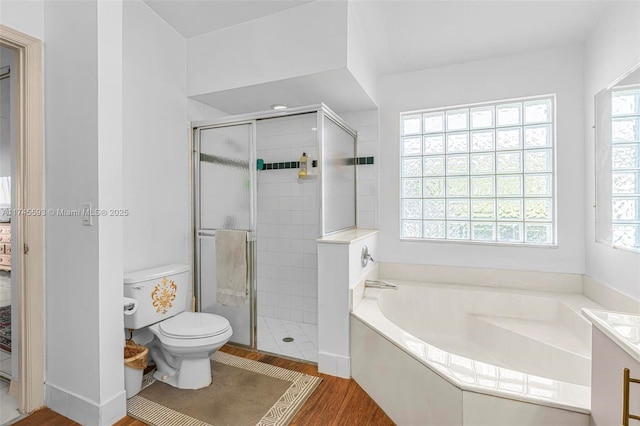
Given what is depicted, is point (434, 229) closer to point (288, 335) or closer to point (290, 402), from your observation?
point (288, 335)

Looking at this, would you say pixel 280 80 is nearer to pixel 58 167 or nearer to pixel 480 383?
pixel 58 167

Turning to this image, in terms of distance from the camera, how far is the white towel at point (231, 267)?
8.34 ft

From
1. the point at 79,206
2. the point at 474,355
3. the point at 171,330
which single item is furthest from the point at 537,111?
the point at 79,206

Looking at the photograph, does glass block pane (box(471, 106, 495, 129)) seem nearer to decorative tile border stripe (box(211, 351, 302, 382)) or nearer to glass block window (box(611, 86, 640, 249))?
glass block window (box(611, 86, 640, 249))

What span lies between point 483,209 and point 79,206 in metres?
2.97

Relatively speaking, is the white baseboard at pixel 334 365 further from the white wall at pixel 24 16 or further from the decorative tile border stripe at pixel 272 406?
the white wall at pixel 24 16

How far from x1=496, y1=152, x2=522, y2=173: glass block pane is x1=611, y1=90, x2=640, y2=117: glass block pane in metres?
0.73

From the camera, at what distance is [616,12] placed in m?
1.99

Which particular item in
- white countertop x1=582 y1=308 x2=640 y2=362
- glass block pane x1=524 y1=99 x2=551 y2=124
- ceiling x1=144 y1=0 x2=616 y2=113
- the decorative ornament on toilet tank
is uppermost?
ceiling x1=144 y1=0 x2=616 y2=113

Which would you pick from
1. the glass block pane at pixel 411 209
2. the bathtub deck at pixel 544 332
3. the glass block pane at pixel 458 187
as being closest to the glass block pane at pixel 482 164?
the glass block pane at pixel 458 187

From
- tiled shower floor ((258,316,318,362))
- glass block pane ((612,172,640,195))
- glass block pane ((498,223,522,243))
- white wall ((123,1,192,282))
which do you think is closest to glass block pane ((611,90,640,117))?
glass block pane ((612,172,640,195))

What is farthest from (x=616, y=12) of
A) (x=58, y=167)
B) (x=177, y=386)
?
(x=177, y=386)

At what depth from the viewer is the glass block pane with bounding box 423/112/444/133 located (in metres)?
3.00

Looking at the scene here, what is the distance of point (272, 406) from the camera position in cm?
188
